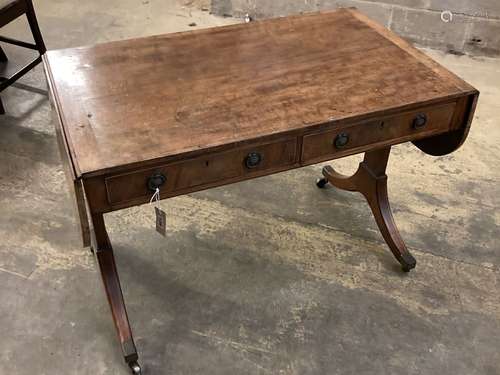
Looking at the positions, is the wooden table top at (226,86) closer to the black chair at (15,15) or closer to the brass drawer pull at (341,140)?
the brass drawer pull at (341,140)

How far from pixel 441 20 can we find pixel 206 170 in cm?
250

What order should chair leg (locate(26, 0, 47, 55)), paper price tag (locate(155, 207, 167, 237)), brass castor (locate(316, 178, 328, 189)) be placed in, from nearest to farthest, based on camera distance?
1. paper price tag (locate(155, 207, 167, 237))
2. brass castor (locate(316, 178, 328, 189))
3. chair leg (locate(26, 0, 47, 55))

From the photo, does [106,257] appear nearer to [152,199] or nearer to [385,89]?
[152,199]

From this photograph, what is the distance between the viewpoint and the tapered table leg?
149 centimetres

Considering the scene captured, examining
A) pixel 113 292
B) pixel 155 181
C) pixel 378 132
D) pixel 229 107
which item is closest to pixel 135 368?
pixel 113 292

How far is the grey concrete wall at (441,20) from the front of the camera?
122 inches

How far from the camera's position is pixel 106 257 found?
155cm

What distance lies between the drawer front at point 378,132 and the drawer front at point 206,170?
66 mm

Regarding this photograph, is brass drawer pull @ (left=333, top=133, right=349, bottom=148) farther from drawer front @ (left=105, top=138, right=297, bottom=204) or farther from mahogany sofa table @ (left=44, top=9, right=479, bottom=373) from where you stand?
drawer front @ (left=105, top=138, right=297, bottom=204)

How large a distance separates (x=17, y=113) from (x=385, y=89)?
1937 millimetres

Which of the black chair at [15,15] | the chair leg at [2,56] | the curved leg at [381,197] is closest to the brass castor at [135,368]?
the curved leg at [381,197]

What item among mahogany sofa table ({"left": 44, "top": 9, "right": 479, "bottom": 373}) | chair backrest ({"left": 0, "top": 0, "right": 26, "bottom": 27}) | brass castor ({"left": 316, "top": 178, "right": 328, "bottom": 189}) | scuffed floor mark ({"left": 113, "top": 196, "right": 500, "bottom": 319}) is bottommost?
scuffed floor mark ({"left": 113, "top": 196, "right": 500, "bottom": 319})

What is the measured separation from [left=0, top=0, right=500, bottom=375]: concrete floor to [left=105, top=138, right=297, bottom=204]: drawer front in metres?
0.59

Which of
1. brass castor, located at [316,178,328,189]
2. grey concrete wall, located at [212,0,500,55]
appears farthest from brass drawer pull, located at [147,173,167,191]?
grey concrete wall, located at [212,0,500,55]
